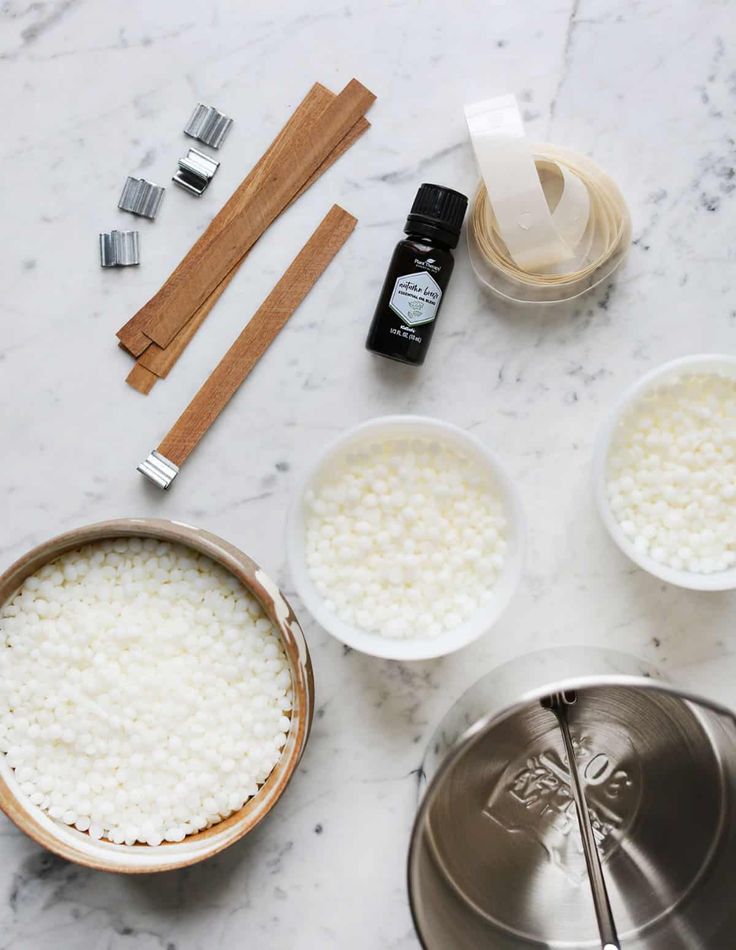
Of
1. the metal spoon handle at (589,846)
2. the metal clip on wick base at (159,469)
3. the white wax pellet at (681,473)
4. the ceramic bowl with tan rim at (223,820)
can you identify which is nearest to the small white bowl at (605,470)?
the white wax pellet at (681,473)

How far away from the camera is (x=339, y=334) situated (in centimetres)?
111

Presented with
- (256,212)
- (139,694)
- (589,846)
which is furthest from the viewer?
(256,212)

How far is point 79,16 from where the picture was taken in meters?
1.12

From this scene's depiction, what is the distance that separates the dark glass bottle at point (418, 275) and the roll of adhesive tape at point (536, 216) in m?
0.05

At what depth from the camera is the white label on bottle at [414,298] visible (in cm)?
106

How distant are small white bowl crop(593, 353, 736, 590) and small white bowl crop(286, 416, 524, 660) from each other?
0.10m

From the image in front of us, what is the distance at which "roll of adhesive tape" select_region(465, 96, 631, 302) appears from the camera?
104 cm

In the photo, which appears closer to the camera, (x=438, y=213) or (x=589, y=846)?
(x=589, y=846)

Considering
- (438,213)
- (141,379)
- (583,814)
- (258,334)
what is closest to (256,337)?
(258,334)

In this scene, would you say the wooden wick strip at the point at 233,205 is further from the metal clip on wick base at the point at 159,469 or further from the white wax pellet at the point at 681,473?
the white wax pellet at the point at 681,473

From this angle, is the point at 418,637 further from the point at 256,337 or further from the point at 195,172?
the point at 195,172

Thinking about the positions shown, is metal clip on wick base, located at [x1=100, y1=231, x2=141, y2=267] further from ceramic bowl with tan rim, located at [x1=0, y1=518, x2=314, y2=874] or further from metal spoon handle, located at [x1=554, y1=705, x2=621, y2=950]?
metal spoon handle, located at [x1=554, y1=705, x2=621, y2=950]

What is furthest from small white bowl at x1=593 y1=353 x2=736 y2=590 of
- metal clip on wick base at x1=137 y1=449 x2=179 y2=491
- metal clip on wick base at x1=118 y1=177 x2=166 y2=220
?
metal clip on wick base at x1=118 y1=177 x2=166 y2=220

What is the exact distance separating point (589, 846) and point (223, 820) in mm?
407
